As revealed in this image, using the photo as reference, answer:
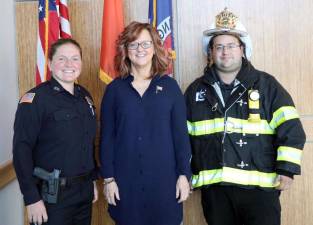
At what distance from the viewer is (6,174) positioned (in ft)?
7.70

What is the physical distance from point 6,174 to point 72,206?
0.78 metres

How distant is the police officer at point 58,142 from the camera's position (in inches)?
66.7

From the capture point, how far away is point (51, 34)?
7.63ft

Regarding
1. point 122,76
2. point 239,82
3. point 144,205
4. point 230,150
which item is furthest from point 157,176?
point 239,82

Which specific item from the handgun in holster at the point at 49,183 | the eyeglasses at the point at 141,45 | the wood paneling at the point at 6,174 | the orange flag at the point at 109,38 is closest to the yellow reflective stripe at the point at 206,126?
the eyeglasses at the point at 141,45

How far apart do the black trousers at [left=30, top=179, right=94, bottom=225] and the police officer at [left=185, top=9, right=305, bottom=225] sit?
68 centimetres

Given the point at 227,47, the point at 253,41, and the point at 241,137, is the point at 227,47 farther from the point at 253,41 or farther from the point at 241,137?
the point at 253,41

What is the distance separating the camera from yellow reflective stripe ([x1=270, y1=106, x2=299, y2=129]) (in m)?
1.92

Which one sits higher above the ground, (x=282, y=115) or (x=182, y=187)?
(x=282, y=115)

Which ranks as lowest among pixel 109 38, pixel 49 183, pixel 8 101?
pixel 49 183

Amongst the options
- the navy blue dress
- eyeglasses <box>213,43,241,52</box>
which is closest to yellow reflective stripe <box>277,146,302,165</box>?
the navy blue dress

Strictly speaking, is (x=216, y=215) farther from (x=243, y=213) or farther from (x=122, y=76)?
(x=122, y=76)

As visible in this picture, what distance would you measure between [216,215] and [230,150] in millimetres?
418

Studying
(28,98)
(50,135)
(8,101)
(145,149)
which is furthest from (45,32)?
(145,149)
